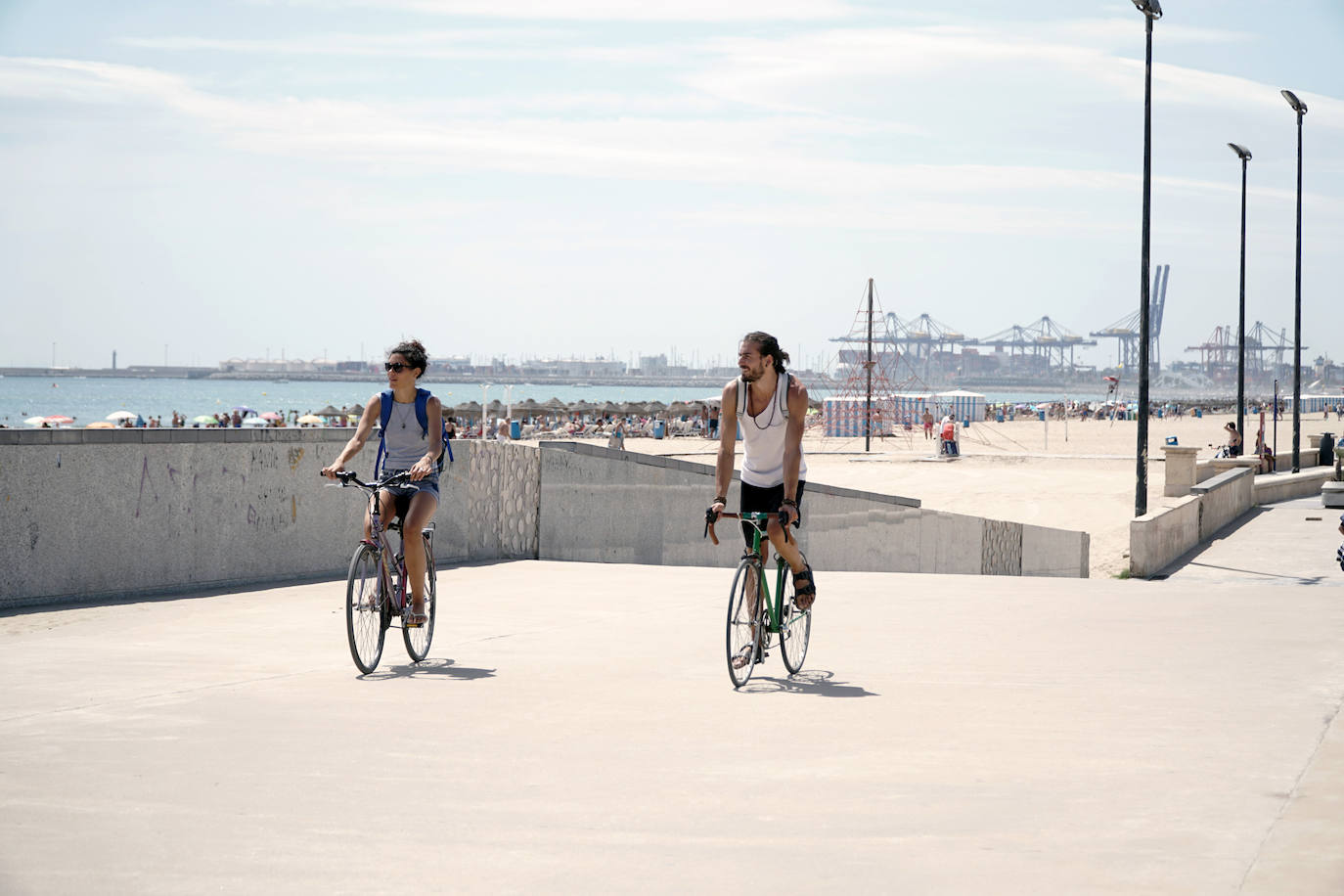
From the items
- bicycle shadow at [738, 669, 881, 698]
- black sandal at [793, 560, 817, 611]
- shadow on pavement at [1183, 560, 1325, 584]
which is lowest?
shadow on pavement at [1183, 560, 1325, 584]

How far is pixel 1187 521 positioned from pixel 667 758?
1475 centimetres

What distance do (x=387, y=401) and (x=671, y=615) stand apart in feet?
9.25

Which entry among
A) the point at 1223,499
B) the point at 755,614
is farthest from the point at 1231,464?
the point at 755,614

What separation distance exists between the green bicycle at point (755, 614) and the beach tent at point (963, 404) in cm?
7524

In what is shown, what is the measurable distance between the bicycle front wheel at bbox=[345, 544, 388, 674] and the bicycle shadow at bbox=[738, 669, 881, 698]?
1.77 meters

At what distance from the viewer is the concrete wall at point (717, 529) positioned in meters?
13.7

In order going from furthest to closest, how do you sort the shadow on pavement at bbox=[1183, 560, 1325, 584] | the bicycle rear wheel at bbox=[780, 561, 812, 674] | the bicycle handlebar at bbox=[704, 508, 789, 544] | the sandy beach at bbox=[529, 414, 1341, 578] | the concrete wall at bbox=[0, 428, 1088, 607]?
the sandy beach at bbox=[529, 414, 1341, 578] < the shadow on pavement at bbox=[1183, 560, 1325, 584] < the concrete wall at bbox=[0, 428, 1088, 607] < the bicycle rear wheel at bbox=[780, 561, 812, 674] < the bicycle handlebar at bbox=[704, 508, 789, 544]

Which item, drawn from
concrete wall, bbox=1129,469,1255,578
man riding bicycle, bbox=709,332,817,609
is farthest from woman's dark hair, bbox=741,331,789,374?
concrete wall, bbox=1129,469,1255,578

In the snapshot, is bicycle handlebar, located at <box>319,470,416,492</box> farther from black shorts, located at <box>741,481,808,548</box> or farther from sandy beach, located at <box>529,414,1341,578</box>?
sandy beach, located at <box>529,414,1341,578</box>

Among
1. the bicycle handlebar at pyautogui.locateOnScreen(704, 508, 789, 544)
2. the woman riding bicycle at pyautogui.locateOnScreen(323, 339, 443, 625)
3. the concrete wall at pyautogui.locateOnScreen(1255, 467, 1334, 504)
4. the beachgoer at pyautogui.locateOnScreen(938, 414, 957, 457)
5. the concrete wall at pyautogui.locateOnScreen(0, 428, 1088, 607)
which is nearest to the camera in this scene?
the bicycle handlebar at pyautogui.locateOnScreen(704, 508, 789, 544)

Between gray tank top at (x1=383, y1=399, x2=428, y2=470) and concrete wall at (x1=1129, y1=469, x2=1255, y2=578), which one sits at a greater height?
gray tank top at (x1=383, y1=399, x2=428, y2=470)

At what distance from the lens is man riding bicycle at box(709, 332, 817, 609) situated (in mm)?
6254

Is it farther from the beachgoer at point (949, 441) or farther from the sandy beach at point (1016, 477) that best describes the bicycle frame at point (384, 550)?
the beachgoer at point (949, 441)

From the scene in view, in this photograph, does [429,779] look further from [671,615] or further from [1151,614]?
[1151,614]
